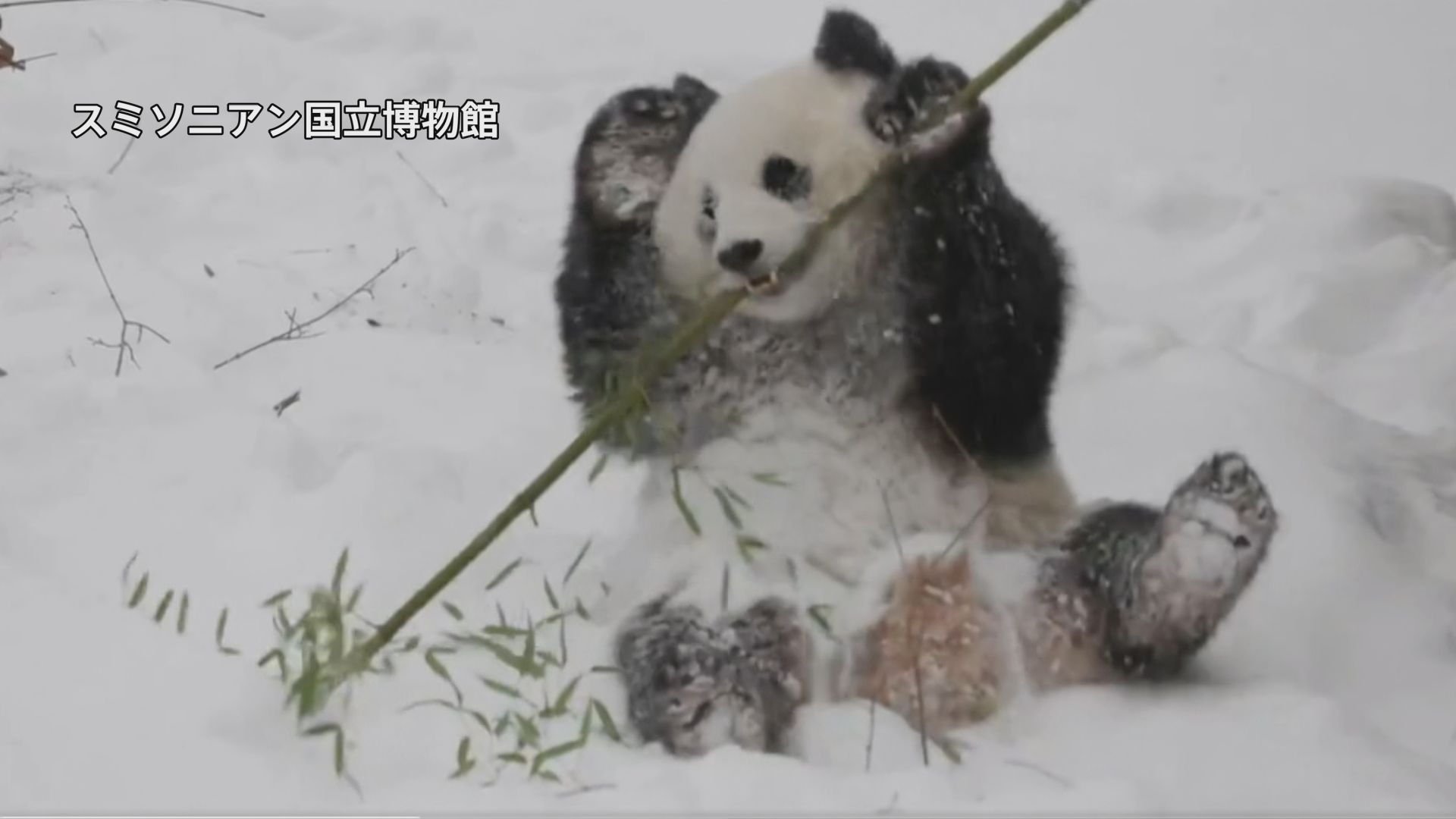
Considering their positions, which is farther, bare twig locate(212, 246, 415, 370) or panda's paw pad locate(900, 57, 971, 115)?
bare twig locate(212, 246, 415, 370)

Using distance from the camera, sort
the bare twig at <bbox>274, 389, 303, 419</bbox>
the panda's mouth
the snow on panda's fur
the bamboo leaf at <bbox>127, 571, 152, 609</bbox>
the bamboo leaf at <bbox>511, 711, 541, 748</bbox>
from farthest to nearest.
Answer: the bare twig at <bbox>274, 389, 303, 419</bbox> → the snow on panda's fur → the panda's mouth → the bamboo leaf at <bbox>127, 571, 152, 609</bbox> → the bamboo leaf at <bbox>511, 711, 541, 748</bbox>

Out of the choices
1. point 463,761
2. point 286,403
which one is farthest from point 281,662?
point 286,403

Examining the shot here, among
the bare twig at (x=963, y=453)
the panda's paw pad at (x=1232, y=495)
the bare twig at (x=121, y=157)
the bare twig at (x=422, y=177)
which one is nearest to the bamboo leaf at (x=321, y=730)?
the bare twig at (x=963, y=453)

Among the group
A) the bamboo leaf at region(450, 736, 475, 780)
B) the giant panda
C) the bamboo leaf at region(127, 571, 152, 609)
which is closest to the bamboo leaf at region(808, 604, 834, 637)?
the giant panda

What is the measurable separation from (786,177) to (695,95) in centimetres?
21

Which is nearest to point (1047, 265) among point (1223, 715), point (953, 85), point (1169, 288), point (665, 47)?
point (953, 85)

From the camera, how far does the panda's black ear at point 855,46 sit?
1952 millimetres

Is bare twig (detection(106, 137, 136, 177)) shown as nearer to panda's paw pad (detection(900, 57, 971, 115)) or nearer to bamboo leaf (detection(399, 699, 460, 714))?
panda's paw pad (detection(900, 57, 971, 115))

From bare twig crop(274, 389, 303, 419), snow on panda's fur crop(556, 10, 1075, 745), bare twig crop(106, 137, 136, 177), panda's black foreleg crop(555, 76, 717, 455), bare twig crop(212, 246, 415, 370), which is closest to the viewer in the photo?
snow on panda's fur crop(556, 10, 1075, 745)

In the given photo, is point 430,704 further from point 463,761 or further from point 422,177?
point 422,177

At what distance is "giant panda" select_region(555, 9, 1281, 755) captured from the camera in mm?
1879

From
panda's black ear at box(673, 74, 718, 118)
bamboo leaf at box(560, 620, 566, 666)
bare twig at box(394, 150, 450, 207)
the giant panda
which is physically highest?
bare twig at box(394, 150, 450, 207)

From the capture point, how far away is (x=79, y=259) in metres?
3.05

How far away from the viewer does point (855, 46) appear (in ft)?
6.41
